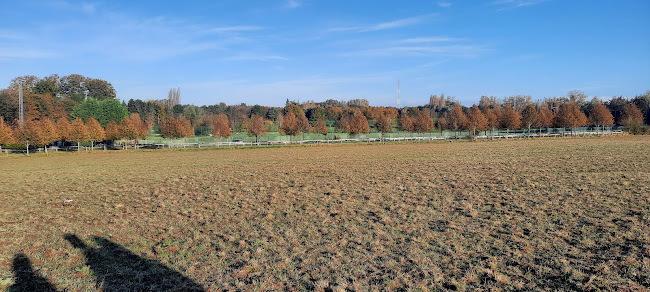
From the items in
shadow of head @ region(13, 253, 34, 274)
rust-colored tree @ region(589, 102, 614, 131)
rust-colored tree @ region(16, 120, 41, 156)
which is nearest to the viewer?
shadow of head @ region(13, 253, 34, 274)

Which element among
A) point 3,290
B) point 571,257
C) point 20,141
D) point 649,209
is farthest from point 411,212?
point 20,141

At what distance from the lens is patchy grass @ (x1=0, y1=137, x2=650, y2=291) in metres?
6.81

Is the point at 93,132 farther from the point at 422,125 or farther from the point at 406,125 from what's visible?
the point at 422,125

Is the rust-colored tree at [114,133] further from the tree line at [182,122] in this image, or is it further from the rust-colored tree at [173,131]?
the rust-colored tree at [173,131]

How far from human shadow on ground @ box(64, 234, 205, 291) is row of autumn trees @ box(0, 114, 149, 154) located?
5621cm

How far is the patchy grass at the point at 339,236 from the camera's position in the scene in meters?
6.81

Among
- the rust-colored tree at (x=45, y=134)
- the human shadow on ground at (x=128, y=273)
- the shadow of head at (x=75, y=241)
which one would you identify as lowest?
the human shadow on ground at (x=128, y=273)

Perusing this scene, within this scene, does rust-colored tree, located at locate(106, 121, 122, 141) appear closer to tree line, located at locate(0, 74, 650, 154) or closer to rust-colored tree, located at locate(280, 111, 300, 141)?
tree line, located at locate(0, 74, 650, 154)

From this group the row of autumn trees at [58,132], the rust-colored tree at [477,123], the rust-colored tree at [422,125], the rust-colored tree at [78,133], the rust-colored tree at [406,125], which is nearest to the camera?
the row of autumn trees at [58,132]

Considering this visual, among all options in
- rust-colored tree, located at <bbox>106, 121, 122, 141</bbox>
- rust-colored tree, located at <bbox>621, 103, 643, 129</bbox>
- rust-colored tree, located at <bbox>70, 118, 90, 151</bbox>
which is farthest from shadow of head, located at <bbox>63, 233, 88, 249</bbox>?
rust-colored tree, located at <bbox>621, 103, 643, 129</bbox>

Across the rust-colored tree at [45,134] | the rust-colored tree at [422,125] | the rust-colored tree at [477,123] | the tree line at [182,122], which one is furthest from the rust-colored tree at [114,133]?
the rust-colored tree at [477,123]

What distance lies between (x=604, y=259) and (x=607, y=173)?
14.1m

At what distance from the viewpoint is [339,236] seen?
9359 mm

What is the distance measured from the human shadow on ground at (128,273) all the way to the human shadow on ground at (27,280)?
0.78m
